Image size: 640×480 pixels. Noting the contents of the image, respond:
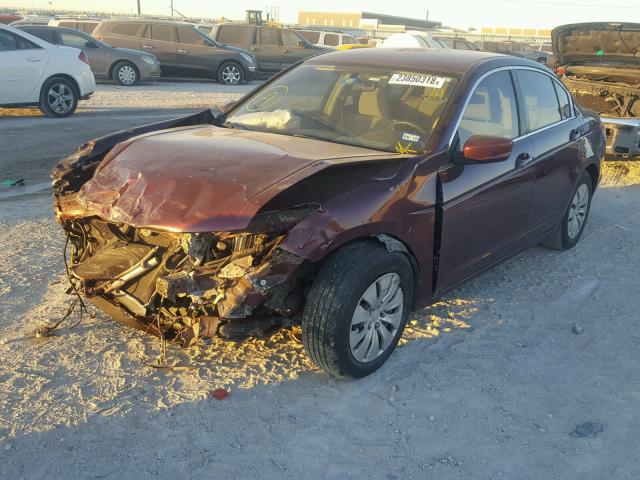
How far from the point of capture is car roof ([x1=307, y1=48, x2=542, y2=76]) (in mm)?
4285

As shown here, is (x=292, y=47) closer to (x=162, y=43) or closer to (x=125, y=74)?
(x=162, y=43)

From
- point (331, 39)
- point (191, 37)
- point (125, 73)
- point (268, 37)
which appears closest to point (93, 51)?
point (125, 73)

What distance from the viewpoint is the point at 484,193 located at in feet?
13.1

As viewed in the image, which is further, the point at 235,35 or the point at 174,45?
the point at 235,35

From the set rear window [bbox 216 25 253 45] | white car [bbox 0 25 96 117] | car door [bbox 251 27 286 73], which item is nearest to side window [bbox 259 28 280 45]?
car door [bbox 251 27 286 73]

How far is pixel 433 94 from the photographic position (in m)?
4.09

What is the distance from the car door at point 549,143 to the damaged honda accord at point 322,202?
0.03 metres

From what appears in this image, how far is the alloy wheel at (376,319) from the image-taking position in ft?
11.0

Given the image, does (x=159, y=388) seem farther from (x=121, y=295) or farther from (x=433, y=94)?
(x=433, y=94)

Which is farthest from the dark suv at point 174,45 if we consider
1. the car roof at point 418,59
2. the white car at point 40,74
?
the car roof at point 418,59

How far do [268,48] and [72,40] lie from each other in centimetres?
769

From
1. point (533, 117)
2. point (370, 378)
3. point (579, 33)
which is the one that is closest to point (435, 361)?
point (370, 378)

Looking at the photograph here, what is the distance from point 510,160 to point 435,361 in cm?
152

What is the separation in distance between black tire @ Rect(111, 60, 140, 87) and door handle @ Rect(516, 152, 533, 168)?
14.4 metres
